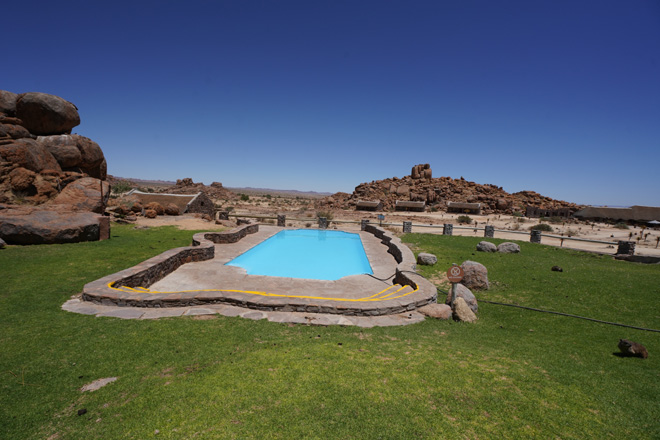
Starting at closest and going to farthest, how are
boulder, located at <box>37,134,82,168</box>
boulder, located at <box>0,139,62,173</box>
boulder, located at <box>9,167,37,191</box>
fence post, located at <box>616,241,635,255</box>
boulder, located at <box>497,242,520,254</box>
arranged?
1. fence post, located at <box>616,241,635,255</box>
2. boulder, located at <box>497,242,520,254</box>
3. boulder, located at <box>9,167,37,191</box>
4. boulder, located at <box>0,139,62,173</box>
5. boulder, located at <box>37,134,82,168</box>

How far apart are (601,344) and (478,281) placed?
11.8 feet

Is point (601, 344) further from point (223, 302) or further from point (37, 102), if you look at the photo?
point (37, 102)

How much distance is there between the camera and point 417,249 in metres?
14.8

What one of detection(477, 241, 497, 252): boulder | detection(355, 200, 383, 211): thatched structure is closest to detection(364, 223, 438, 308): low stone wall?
detection(477, 241, 497, 252): boulder

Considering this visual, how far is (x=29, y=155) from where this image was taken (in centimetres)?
1546

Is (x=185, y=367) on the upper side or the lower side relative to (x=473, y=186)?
lower

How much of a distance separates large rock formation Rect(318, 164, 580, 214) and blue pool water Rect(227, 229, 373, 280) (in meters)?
35.1

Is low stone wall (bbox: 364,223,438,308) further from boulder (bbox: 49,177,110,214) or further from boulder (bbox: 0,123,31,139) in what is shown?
boulder (bbox: 0,123,31,139)

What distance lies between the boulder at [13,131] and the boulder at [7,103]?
3.22 m

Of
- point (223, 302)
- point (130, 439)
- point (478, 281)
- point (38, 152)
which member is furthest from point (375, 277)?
point (38, 152)

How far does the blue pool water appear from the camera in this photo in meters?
12.1

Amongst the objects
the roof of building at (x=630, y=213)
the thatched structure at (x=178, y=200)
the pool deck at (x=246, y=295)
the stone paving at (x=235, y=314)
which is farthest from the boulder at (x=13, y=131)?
the roof of building at (x=630, y=213)

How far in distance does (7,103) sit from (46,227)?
566 inches

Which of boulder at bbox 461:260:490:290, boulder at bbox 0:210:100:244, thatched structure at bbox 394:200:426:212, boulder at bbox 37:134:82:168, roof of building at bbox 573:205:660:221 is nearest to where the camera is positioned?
boulder at bbox 461:260:490:290
